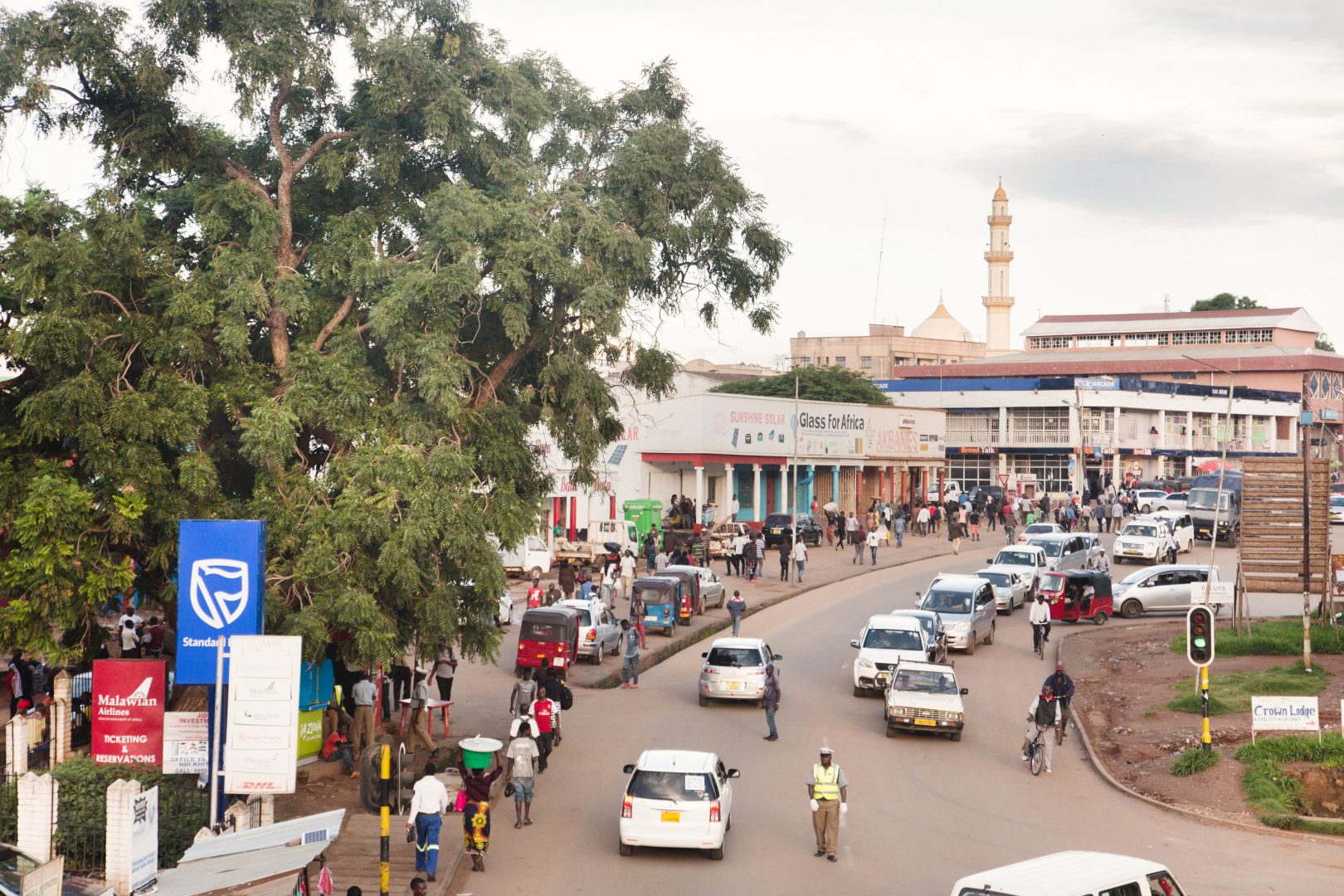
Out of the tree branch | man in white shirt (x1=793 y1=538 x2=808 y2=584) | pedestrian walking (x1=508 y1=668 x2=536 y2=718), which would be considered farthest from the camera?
man in white shirt (x1=793 y1=538 x2=808 y2=584)

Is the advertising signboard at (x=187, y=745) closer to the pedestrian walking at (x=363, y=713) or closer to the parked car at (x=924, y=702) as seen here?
the pedestrian walking at (x=363, y=713)

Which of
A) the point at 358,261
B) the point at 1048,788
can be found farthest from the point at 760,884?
the point at 358,261

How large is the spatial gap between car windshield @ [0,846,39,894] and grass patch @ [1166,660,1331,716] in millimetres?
21499

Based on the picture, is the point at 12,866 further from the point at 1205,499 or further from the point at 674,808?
the point at 1205,499

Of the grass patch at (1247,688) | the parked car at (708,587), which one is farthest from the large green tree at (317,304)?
the parked car at (708,587)

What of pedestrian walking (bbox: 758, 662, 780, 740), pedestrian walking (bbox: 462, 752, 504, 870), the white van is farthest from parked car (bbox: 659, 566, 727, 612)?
the white van

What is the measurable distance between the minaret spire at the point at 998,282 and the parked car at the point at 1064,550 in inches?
3098

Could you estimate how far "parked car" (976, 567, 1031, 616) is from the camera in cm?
4030

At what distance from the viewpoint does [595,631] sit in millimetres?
31984

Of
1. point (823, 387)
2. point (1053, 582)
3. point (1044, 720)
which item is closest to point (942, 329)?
point (823, 387)

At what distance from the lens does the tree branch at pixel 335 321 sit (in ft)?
68.2

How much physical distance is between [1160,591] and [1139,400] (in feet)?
154

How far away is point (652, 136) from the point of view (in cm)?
2258

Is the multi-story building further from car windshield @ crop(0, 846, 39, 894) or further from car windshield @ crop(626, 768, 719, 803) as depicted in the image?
car windshield @ crop(0, 846, 39, 894)
